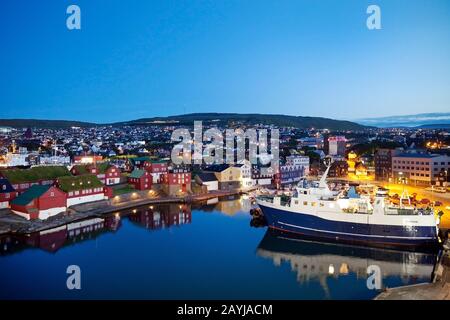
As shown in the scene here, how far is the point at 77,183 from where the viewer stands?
751 inches

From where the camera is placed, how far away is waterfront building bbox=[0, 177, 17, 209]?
1727 cm

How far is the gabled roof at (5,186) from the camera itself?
57.2 ft

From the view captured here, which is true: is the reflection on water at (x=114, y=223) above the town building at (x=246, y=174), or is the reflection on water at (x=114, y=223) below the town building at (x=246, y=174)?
below

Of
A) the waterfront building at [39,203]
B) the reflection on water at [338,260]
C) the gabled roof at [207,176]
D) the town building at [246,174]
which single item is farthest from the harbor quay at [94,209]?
the reflection on water at [338,260]

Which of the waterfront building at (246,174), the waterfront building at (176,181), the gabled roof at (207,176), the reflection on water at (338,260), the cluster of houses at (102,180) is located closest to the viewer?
the reflection on water at (338,260)

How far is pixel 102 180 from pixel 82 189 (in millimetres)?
4587

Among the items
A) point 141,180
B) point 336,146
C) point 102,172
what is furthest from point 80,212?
point 336,146

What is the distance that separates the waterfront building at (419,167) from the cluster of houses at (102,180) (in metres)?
6.86

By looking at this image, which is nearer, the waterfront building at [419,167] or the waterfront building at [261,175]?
the waterfront building at [419,167]

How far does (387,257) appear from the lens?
12602mm

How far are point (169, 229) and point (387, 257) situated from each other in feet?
27.2

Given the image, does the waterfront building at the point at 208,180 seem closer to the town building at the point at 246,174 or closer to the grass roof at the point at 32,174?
the town building at the point at 246,174

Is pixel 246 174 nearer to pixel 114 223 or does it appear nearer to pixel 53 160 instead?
pixel 114 223
